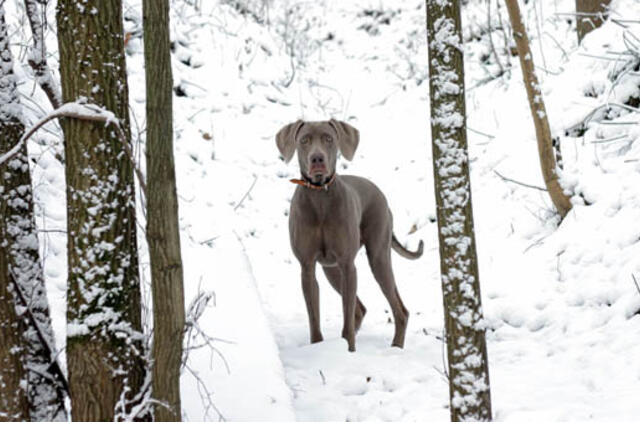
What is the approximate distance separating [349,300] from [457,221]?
192 centimetres

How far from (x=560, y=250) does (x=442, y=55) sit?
9.62 feet

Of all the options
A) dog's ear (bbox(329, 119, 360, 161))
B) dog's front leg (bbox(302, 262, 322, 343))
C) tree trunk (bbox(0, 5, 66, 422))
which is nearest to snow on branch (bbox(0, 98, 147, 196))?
tree trunk (bbox(0, 5, 66, 422))

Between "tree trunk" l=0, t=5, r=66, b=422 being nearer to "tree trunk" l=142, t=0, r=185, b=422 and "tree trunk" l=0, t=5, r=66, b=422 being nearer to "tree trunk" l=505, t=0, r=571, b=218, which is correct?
"tree trunk" l=142, t=0, r=185, b=422

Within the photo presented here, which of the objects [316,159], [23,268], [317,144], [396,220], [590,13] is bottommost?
[23,268]

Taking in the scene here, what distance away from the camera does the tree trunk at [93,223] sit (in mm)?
2025

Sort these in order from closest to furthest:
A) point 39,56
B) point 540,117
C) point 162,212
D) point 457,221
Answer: point 162,212
point 457,221
point 39,56
point 540,117

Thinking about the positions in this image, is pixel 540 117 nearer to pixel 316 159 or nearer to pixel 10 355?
pixel 316 159

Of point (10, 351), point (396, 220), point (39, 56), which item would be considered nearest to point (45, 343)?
point (10, 351)

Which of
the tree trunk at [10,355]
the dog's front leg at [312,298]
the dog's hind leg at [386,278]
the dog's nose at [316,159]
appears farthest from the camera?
the dog's hind leg at [386,278]

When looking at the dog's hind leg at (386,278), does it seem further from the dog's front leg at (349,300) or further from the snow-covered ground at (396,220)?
the dog's front leg at (349,300)

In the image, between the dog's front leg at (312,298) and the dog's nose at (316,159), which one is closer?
the dog's nose at (316,159)

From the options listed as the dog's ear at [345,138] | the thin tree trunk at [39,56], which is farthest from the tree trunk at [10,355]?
the dog's ear at [345,138]

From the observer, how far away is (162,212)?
1943 millimetres

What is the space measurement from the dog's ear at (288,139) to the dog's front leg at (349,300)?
885mm
